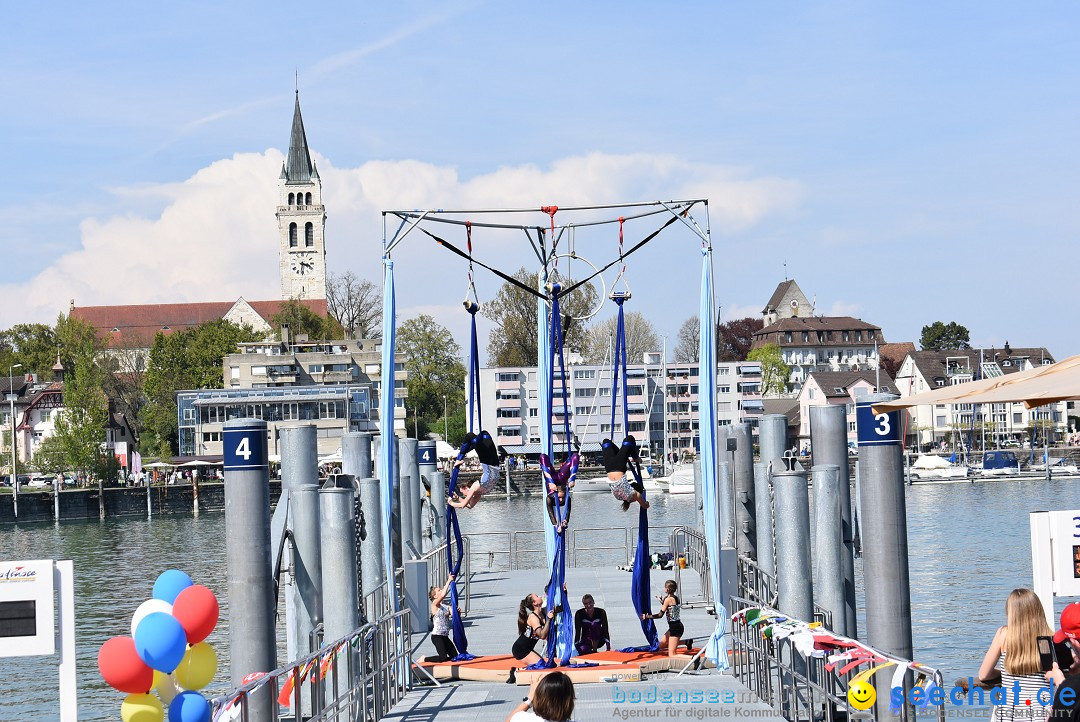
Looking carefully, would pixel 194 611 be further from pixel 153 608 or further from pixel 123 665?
pixel 123 665

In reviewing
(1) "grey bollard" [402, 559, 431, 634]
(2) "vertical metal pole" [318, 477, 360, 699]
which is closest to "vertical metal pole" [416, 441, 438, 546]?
(1) "grey bollard" [402, 559, 431, 634]

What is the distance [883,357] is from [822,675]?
165m

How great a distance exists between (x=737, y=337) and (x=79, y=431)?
95.2 metres

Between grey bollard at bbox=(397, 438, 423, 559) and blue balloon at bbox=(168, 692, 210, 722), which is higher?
grey bollard at bbox=(397, 438, 423, 559)

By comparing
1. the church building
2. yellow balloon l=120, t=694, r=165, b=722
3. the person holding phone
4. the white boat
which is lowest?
the white boat

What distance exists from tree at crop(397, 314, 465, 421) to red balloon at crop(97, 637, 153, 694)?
369 ft

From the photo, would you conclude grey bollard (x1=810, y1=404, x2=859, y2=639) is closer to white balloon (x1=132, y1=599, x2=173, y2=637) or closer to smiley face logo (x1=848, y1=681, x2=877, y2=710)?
smiley face logo (x1=848, y1=681, x2=877, y2=710)

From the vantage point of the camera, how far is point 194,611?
10.2m

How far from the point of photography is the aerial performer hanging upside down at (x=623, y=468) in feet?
53.3

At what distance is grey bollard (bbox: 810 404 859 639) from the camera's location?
18109mm

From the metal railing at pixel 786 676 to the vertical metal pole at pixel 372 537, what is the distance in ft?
14.5

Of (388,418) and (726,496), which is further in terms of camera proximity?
(726,496)

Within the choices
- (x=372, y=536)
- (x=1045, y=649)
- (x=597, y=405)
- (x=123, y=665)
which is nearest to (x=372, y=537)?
(x=372, y=536)

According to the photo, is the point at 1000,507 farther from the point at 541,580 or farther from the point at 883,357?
the point at 883,357
